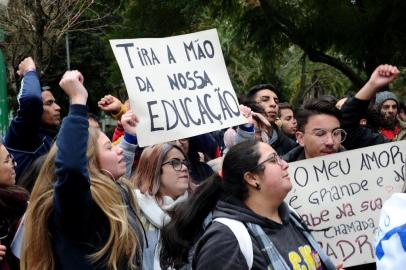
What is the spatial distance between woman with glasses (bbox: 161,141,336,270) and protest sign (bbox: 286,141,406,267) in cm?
82

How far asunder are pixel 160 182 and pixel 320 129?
1.00 metres

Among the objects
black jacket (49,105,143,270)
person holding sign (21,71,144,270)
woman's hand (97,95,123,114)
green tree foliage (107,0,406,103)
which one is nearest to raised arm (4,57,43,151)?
woman's hand (97,95,123,114)

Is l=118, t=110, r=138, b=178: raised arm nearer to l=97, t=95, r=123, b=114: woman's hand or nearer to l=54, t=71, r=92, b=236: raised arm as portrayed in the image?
l=97, t=95, r=123, b=114: woman's hand

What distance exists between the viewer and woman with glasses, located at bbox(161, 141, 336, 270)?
2975mm

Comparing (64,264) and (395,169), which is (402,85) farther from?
(64,264)

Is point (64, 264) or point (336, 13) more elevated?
point (336, 13)

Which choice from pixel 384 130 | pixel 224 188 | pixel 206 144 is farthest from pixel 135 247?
pixel 384 130

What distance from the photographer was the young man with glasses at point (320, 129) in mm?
4328

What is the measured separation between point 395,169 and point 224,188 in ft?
4.62

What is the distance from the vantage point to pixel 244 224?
309cm

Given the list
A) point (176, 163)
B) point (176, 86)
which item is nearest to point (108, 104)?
point (176, 86)

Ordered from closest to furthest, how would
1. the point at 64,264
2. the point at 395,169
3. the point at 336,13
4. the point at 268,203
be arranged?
the point at 64,264 → the point at 268,203 → the point at 395,169 → the point at 336,13

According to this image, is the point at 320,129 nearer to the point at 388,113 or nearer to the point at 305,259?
the point at 305,259

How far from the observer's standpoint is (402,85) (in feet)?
57.6
